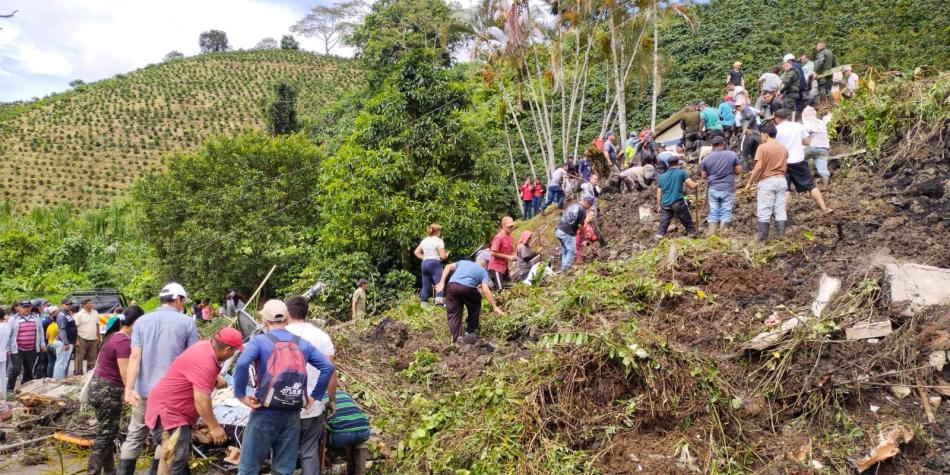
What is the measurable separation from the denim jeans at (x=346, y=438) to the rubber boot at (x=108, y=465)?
2.10 meters

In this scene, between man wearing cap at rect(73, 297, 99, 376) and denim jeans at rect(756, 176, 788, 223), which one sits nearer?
denim jeans at rect(756, 176, 788, 223)

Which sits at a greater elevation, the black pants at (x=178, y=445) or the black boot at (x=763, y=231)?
the black boot at (x=763, y=231)

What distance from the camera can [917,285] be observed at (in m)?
6.29

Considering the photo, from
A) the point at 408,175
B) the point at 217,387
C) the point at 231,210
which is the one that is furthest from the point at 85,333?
the point at 231,210

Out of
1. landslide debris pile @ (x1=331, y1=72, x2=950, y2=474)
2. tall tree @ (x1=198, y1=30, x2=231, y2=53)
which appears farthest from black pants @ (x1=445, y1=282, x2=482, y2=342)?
tall tree @ (x1=198, y1=30, x2=231, y2=53)

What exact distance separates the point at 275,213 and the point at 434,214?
34.0 ft

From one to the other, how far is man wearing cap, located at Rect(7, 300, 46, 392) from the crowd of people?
6153 mm

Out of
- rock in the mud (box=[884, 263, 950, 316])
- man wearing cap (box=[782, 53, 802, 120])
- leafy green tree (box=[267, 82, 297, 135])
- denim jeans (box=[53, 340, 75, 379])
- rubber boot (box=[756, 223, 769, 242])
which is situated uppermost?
leafy green tree (box=[267, 82, 297, 135])

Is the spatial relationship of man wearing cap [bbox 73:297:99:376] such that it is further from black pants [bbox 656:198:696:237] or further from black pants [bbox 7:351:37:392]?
black pants [bbox 656:198:696:237]

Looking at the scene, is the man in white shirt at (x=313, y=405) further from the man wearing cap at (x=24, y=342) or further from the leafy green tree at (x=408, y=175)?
the leafy green tree at (x=408, y=175)

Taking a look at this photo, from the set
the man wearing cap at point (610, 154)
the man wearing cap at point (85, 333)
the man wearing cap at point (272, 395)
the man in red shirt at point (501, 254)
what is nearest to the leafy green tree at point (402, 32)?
the man wearing cap at point (610, 154)

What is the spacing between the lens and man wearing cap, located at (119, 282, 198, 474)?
534cm

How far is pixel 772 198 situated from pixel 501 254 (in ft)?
13.6

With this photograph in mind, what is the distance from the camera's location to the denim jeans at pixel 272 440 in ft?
15.1
